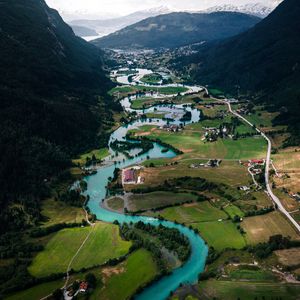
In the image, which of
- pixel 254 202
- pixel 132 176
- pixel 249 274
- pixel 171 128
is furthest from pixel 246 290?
pixel 171 128

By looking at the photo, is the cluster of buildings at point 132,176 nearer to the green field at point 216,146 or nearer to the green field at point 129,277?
the green field at point 216,146

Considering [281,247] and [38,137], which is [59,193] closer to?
[38,137]

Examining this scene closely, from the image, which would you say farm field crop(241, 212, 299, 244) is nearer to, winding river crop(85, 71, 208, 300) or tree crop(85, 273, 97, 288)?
winding river crop(85, 71, 208, 300)

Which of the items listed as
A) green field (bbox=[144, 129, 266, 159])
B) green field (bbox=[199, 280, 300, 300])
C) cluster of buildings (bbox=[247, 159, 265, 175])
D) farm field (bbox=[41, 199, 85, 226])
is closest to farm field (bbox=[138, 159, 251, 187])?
cluster of buildings (bbox=[247, 159, 265, 175])

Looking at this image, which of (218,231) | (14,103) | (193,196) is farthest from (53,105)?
(218,231)

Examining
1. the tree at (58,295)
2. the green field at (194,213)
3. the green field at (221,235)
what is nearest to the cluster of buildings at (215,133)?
the green field at (194,213)

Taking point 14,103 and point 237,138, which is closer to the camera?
point 14,103
